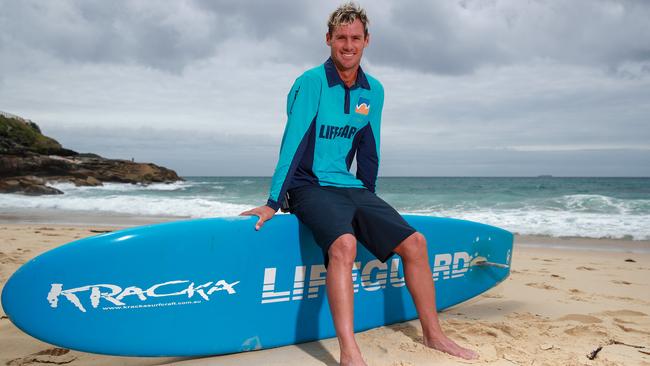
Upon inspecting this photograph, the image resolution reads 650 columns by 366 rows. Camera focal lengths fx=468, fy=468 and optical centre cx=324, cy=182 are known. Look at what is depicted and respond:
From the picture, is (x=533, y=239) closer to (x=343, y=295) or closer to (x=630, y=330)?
(x=630, y=330)

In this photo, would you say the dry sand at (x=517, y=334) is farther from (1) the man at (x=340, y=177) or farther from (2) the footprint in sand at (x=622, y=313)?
(1) the man at (x=340, y=177)

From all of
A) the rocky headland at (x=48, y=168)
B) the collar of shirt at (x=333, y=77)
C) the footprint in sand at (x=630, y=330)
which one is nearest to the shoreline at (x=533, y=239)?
the collar of shirt at (x=333, y=77)

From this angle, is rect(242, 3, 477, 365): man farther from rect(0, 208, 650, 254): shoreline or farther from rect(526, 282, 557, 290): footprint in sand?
rect(0, 208, 650, 254): shoreline

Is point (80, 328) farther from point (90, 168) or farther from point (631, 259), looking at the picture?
point (90, 168)

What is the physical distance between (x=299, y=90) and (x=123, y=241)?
3.01 feet

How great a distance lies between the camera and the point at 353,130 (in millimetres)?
2127

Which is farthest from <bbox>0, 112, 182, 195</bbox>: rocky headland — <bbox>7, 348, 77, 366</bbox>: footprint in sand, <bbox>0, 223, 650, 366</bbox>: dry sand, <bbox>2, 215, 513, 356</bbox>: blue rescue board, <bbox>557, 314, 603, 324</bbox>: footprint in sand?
<bbox>557, 314, 603, 324</bbox>: footprint in sand

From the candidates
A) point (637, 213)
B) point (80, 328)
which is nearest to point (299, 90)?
point (80, 328)

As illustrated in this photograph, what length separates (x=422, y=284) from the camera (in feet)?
6.16

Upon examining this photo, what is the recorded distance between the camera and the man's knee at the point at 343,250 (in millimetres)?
1692

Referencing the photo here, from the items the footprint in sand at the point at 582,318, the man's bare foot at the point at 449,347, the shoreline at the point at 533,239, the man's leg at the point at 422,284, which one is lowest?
the shoreline at the point at 533,239

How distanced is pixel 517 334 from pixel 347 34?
5.00 ft

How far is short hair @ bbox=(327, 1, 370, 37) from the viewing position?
1.95m

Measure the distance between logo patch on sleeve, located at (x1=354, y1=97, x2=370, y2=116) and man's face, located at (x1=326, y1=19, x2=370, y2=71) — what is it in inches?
6.2
